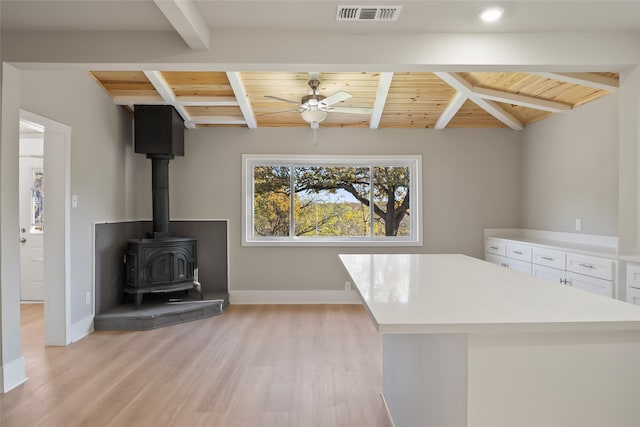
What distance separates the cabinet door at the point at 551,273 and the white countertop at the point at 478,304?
204cm

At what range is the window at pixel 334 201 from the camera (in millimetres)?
5418

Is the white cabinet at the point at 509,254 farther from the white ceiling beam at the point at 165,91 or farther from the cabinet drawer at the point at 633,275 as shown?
the white ceiling beam at the point at 165,91

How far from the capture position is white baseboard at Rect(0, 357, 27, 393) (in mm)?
2723

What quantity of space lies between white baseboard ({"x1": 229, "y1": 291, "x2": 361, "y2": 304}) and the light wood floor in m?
0.84

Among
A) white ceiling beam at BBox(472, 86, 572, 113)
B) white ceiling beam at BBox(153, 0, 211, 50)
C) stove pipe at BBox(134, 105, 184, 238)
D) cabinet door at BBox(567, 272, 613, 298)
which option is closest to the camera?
white ceiling beam at BBox(153, 0, 211, 50)

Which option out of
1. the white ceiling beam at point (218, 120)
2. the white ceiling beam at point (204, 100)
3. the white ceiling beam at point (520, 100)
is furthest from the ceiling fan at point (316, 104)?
the white ceiling beam at point (520, 100)

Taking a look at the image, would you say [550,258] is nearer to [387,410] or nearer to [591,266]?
[591,266]

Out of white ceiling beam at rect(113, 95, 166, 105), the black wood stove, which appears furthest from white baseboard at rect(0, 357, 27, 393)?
white ceiling beam at rect(113, 95, 166, 105)

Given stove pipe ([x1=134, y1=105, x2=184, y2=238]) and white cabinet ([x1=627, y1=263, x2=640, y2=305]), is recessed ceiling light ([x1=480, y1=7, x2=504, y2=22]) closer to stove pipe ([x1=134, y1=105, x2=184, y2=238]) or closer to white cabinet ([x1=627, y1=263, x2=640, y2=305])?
white cabinet ([x1=627, y1=263, x2=640, y2=305])

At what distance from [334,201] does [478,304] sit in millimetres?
4147

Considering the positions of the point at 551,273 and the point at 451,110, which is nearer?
the point at 551,273

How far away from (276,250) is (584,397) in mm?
4302

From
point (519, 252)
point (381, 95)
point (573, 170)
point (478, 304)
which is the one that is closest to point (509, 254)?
point (519, 252)

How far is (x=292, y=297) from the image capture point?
530 cm
